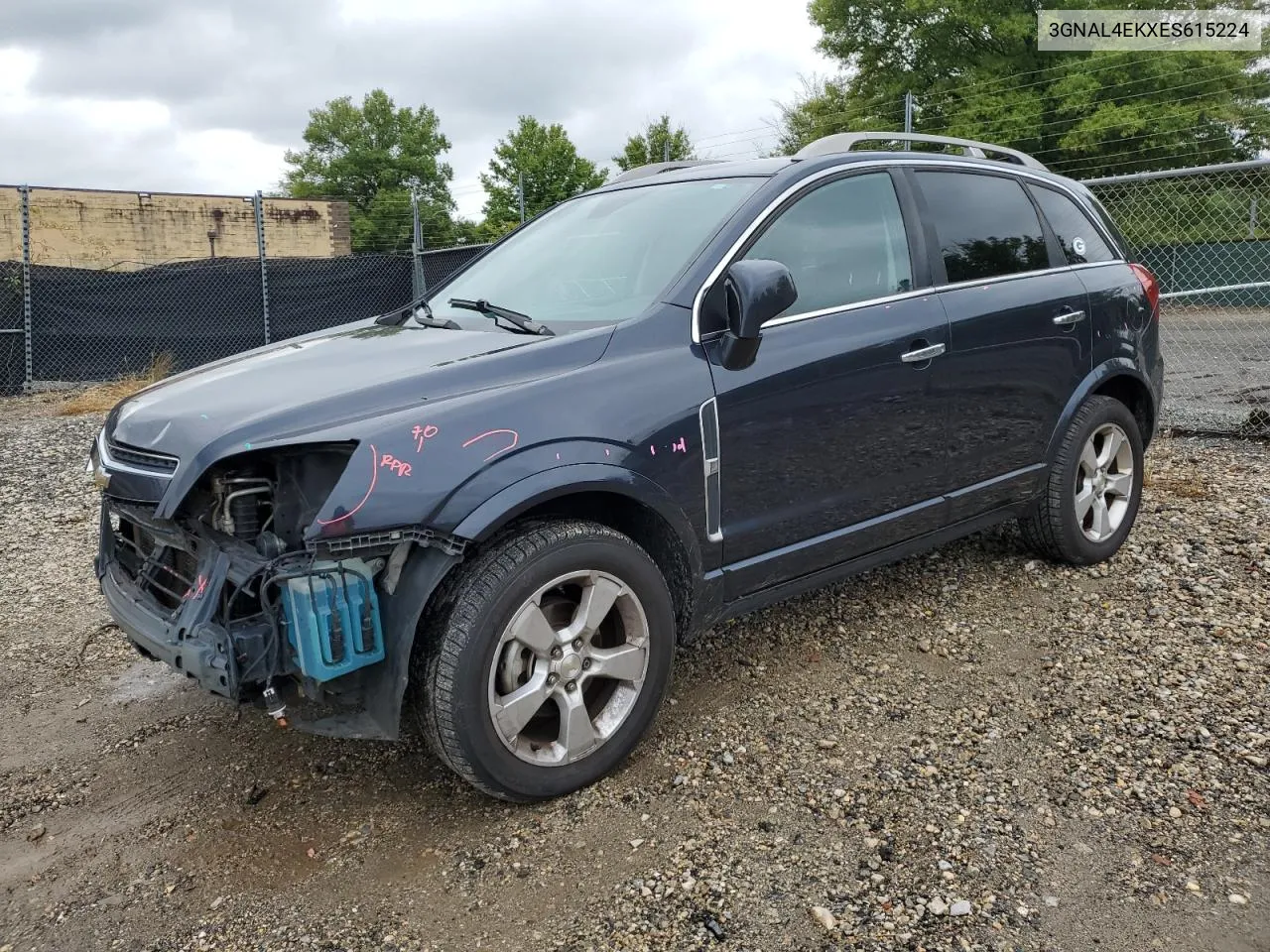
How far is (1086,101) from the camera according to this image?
25156 mm

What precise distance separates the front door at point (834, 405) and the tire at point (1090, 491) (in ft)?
2.73

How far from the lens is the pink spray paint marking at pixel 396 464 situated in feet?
7.83

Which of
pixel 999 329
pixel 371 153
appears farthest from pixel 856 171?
pixel 371 153

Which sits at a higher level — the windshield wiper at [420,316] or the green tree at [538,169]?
the green tree at [538,169]

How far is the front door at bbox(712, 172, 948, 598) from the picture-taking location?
10.0ft

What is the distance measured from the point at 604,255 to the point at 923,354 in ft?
4.00

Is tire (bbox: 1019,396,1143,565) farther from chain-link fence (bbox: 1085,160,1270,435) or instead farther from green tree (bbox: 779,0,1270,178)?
green tree (bbox: 779,0,1270,178)

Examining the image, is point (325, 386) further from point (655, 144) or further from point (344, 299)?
point (655, 144)

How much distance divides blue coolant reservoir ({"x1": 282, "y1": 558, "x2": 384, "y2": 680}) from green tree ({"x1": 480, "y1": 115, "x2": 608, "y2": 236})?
48.6 meters

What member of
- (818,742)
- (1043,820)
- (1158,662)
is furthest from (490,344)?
(1158,662)

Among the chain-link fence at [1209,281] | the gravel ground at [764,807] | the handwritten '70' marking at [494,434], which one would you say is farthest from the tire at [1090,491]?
the handwritten '70' marking at [494,434]

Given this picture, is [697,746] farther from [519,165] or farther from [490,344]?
[519,165]

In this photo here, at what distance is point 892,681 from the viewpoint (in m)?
3.45

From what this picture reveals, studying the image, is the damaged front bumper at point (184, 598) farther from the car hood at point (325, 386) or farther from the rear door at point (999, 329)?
the rear door at point (999, 329)
